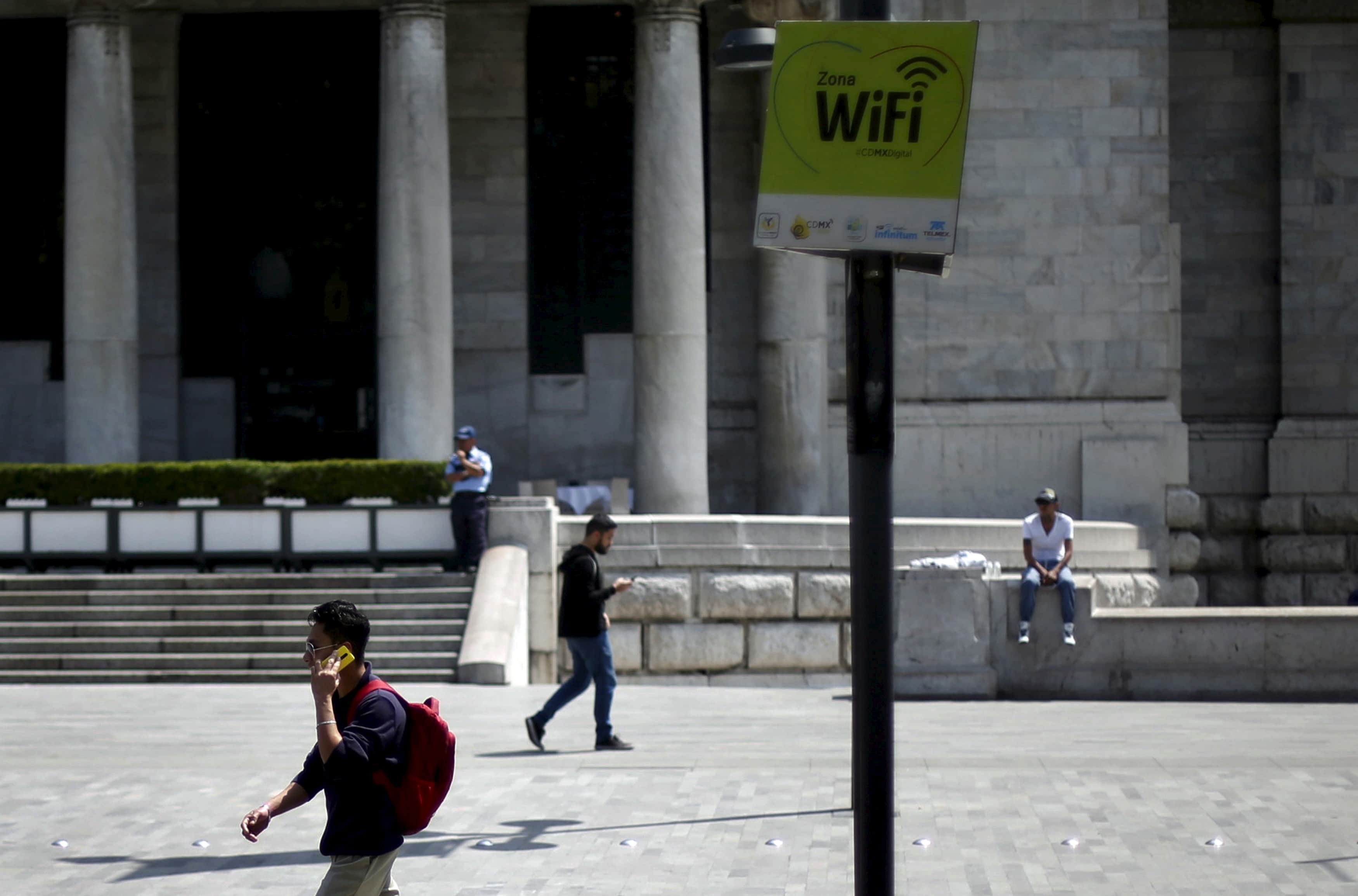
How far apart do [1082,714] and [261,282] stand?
18.1 metres

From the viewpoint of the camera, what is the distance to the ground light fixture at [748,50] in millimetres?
14258

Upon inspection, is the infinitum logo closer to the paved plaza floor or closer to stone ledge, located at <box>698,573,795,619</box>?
the paved plaza floor

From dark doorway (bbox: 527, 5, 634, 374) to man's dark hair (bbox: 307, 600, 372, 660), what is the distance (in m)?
22.8

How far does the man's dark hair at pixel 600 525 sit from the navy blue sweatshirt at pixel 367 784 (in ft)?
23.9

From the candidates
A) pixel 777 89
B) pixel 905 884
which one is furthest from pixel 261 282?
pixel 777 89

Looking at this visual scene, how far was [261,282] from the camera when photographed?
29.7 meters

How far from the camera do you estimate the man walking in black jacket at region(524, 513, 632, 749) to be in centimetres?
1370

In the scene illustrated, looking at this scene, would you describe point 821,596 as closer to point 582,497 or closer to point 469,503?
point 469,503

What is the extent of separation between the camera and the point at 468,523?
2134 cm

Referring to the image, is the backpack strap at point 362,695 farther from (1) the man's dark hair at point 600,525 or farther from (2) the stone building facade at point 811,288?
(2) the stone building facade at point 811,288

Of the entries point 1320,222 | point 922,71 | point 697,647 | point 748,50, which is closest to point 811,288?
point 697,647

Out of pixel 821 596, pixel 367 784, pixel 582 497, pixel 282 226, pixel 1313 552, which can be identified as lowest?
pixel 821 596

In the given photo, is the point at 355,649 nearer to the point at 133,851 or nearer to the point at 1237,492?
the point at 133,851

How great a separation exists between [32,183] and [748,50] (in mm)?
18900
